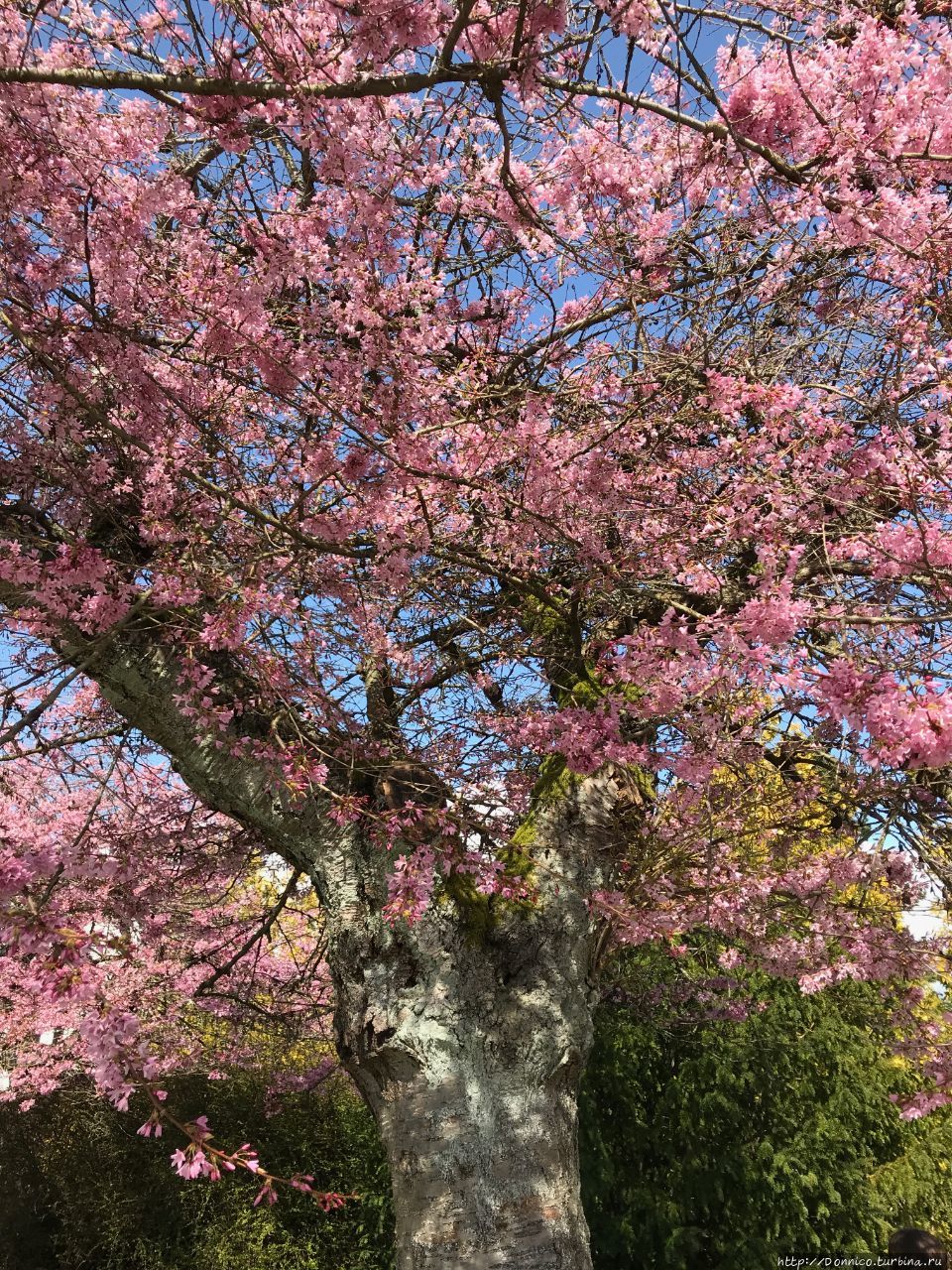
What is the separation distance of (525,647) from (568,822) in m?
0.95

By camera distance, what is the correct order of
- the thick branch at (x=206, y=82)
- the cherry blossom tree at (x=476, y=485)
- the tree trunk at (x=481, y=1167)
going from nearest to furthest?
the thick branch at (x=206, y=82)
the cherry blossom tree at (x=476, y=485)
the tree trunk at (x=481, y=1167)

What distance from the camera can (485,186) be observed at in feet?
12.3

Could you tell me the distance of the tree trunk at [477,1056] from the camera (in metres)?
3.27

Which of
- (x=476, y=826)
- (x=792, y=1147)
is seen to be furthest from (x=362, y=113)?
(x=792, y=1147)

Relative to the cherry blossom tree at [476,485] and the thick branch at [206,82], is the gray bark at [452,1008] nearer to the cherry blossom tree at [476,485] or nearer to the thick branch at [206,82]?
the cherry blossom tree at [476,485]

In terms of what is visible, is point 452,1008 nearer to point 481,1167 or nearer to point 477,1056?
point 477,1056

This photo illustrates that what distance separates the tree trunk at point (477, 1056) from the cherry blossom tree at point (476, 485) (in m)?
0.02

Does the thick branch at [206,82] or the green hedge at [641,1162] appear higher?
the thick branch at [206,82]

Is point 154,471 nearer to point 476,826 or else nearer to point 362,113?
point 362,113

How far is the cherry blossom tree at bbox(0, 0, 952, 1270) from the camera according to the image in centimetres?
260

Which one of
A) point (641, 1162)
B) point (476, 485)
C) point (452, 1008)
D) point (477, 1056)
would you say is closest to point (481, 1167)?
point (477, 1056)

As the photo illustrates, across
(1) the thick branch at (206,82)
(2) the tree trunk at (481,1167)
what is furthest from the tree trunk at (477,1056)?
(1) the thick branch at (206,82)

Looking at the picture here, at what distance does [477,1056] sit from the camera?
3545 mm

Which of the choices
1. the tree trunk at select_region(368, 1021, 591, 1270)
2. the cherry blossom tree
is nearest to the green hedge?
the cherry blossom tree
